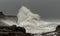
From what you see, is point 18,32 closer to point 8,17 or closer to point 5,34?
point 5,34

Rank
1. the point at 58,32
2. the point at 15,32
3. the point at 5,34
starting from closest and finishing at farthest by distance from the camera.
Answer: the point at 5,34 < the point at 15,32 < the point at 58,32

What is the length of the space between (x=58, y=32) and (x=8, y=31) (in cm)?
1625

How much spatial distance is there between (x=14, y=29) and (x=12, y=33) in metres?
1.52

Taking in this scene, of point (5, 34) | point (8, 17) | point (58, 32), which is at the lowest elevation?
point (5, 34)

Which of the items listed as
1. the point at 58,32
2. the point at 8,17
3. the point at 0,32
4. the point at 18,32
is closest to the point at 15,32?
the point at 18,32

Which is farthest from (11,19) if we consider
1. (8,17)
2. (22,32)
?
(22,32)

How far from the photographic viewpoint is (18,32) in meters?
22.5

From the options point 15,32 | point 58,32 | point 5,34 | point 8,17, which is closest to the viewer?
point 5,34

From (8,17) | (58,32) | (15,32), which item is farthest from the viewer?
(8,17)

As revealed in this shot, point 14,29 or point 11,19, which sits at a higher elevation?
point 11,19

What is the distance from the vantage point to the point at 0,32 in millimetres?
20672

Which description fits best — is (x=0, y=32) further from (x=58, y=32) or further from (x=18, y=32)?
(x=58, y=32)

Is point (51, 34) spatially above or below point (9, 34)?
above

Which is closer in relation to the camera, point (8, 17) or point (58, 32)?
point (58, 32)
